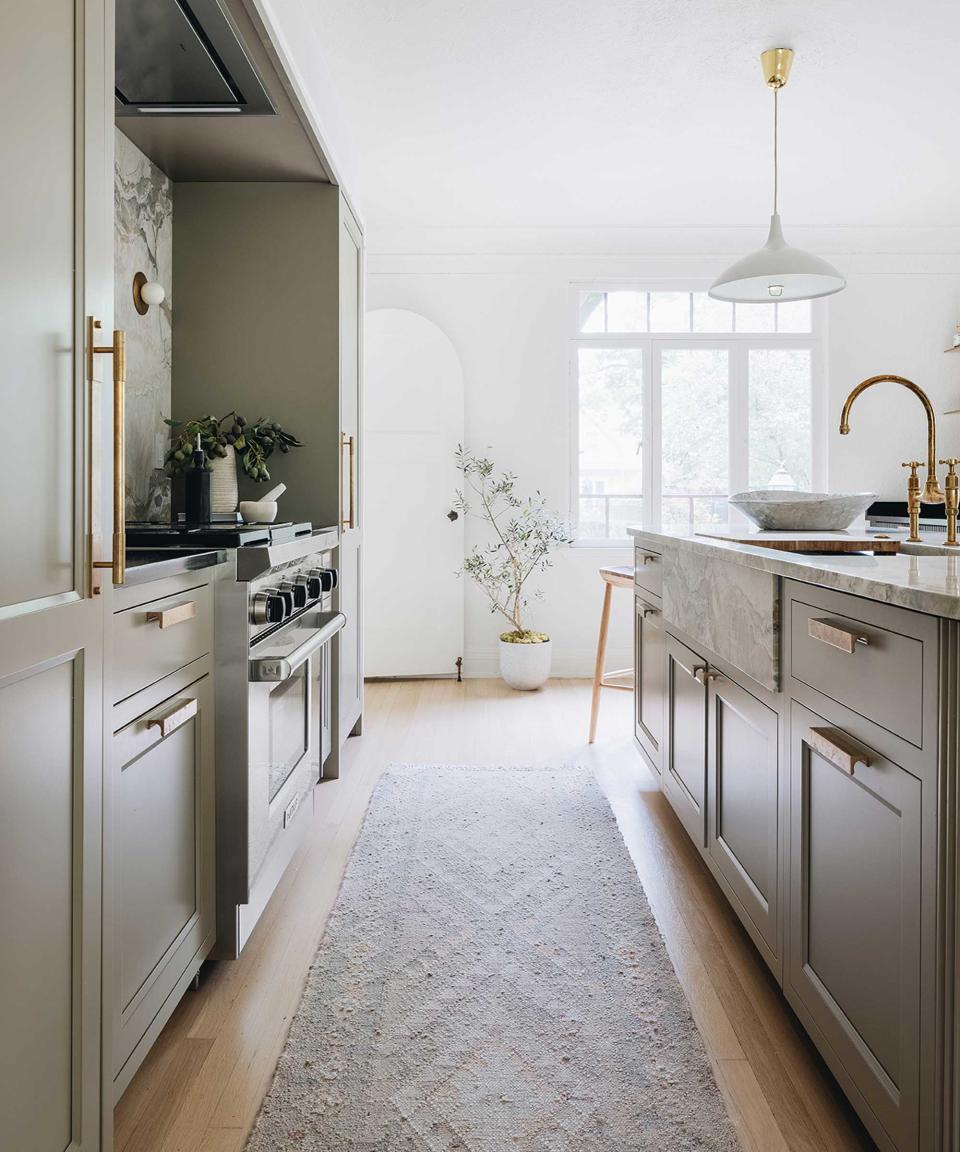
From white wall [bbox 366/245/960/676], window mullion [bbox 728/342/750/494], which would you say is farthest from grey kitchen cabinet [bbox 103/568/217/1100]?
window mullion [bbox 728/342/750/494]

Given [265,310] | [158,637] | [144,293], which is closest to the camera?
[158,637]

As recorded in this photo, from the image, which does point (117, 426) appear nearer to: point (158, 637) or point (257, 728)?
point (158, 637)

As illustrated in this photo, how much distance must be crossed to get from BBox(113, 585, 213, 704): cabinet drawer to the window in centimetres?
364

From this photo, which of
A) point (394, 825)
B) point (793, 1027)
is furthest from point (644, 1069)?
point (394, 825)

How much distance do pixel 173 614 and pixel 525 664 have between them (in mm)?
3238

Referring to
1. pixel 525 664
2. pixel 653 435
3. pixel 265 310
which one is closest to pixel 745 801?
pixel 265 310

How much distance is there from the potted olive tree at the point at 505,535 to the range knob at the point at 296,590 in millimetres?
2672

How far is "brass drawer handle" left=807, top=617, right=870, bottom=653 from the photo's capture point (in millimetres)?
1170

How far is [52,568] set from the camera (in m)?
0.95

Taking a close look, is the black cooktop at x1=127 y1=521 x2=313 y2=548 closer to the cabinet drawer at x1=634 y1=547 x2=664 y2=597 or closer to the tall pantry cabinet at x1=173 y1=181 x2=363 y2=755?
the tall pantry cabinet at x1=173 y1=181 x2=363 y2=755

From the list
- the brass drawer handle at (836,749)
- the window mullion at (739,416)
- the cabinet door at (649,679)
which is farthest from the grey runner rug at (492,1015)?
the window mullion at (739,416)

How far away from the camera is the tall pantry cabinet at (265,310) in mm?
2824

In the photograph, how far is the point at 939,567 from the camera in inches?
53.2

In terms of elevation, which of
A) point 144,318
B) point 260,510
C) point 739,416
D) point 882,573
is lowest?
point 882,573
